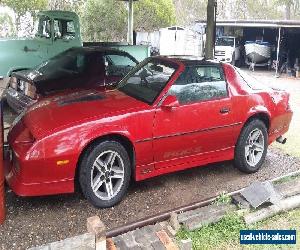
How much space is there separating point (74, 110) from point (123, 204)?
1.28 metres

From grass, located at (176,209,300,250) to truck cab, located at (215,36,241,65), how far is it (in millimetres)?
19210

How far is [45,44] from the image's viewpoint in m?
10.5

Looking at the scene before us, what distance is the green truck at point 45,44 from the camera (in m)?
9.98

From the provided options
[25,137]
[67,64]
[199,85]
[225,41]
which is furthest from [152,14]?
[25,137]

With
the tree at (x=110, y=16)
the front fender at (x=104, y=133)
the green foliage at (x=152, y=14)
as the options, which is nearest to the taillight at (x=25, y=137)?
the front fender at (x=104, y=133)

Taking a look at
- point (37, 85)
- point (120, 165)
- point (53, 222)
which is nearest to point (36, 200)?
point (53, 222)

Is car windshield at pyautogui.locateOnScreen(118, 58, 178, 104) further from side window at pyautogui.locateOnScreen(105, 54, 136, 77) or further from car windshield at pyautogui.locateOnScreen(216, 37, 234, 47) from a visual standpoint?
car windshield at pyautogui.locateOnScreen(216, 37, 234, 47)

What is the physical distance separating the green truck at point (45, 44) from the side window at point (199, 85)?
209 inches

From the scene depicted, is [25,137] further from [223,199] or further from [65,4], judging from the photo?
[65,4]

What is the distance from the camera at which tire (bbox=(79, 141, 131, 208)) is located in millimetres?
4386

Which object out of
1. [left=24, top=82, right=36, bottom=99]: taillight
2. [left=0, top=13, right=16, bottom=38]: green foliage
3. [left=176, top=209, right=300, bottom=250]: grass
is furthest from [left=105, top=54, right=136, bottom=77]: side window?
[left=0, top=13, right=16, bottom=38]: green foliage

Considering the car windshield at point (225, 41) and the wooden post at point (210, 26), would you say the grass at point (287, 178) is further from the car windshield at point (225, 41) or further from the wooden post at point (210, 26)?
the car windshield at point (225, 41)

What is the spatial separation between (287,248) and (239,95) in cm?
233

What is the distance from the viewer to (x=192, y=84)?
5273 millimetres
